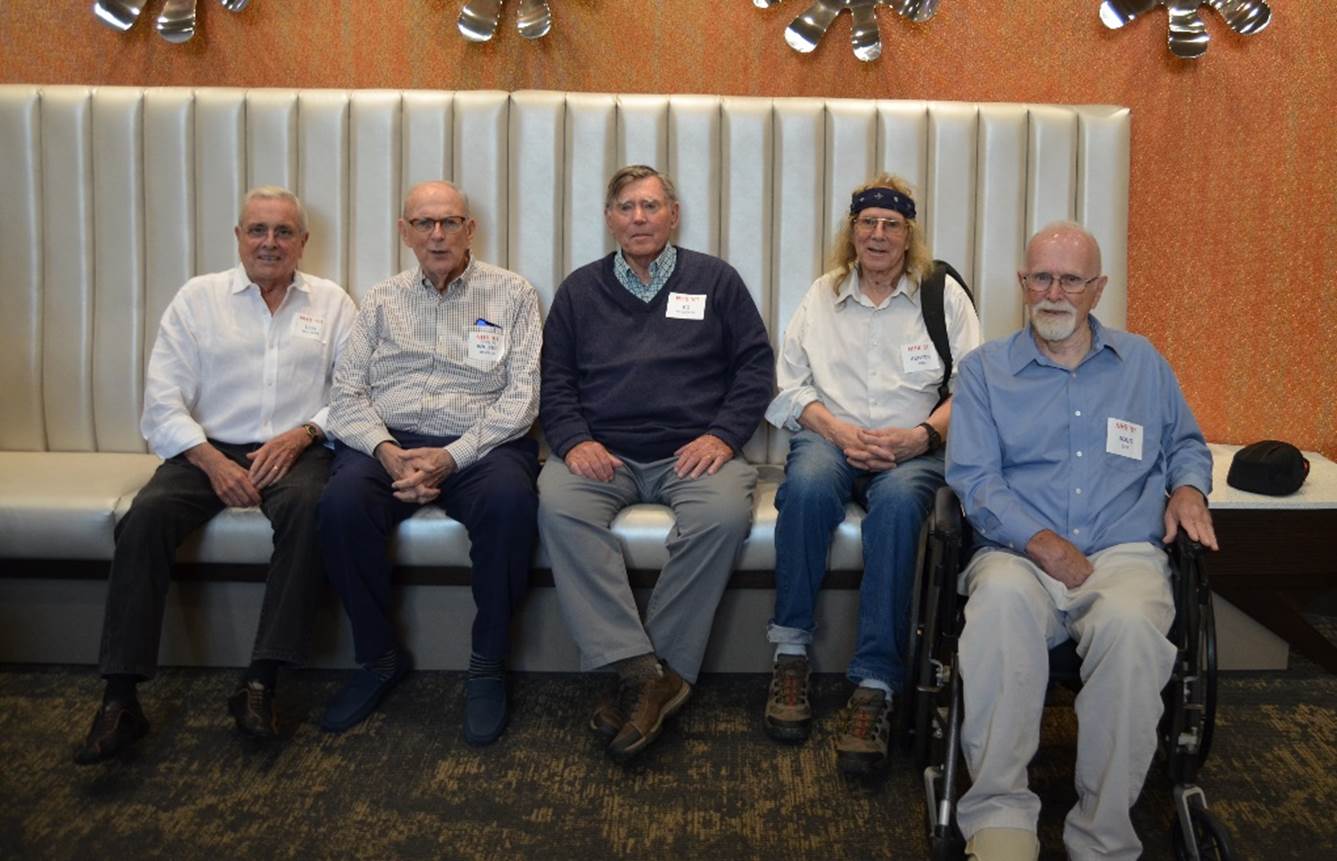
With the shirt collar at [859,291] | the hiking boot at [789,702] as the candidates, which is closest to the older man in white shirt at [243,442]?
the hiking boot at [789,702]

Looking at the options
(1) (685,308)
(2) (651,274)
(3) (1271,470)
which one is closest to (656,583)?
(1) (685,308)

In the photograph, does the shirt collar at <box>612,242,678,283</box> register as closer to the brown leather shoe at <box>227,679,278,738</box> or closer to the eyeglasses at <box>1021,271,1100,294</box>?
the eyeglasses at <box>1021,271,1100,294</box>

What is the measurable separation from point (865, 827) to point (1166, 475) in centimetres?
101

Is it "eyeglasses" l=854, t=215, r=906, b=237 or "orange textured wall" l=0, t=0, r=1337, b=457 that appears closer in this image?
"eyeglasses" l=854, t=215, r=906, b=237

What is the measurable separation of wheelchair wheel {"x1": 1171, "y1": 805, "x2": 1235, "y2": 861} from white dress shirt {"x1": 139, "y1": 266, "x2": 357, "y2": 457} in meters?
2.35

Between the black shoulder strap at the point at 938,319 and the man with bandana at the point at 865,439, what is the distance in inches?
0.6

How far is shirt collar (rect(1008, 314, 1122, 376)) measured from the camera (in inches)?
104

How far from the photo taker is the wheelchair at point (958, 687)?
2.24 meters

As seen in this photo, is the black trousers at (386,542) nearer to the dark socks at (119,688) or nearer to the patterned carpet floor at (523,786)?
the patterned carpet floor at (523,786)

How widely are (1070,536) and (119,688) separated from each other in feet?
7.31

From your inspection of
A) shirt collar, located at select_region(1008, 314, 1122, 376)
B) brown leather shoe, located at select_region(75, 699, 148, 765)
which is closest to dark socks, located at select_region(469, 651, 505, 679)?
brown leather shoe, located at select_region(75, 699, 148, 765)

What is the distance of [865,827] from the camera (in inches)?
99.2

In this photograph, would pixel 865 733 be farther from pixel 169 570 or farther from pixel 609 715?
pixel 169 570

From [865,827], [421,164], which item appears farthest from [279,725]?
[421,164]
